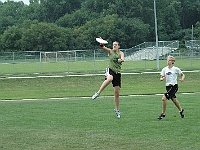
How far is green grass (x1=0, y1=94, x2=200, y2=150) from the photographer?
10219 millimetres

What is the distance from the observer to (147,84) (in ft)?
111

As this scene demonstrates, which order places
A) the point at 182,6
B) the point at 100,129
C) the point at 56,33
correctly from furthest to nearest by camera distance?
1. the point at 182,6
2. the point at 56,33
3. the point at 100,129

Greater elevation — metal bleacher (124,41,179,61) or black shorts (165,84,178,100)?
metal bleacher (124,41,179,61)

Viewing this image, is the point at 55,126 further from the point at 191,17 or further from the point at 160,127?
the point at 191,17

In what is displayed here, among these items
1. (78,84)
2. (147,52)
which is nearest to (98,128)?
(78,84)

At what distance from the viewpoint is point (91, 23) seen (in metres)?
95.9

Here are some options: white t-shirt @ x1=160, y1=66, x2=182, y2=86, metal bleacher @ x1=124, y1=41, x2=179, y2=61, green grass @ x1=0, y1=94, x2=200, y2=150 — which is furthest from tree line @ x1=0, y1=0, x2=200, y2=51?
white t-shirt @ x1=160, y1=66, x2=182, y2=86

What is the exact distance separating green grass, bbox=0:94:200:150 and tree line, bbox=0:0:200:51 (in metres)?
72.0

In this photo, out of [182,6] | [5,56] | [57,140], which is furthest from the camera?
[182,6]

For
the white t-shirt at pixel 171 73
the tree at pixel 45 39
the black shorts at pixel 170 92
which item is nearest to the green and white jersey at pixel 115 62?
the white t-shirt at pixel 171 73

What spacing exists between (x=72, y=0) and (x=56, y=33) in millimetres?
35301

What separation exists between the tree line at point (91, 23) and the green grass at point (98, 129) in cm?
7201

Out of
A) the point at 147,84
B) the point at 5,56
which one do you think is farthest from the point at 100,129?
the point at 5,56

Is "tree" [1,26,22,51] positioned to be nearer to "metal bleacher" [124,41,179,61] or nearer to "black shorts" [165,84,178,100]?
"metal bleacher" [124,41,179,61]
